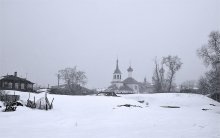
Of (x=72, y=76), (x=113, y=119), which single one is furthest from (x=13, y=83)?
(x=113, y=119)

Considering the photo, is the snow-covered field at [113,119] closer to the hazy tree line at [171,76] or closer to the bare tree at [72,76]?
the hazy tree line at [171,76]

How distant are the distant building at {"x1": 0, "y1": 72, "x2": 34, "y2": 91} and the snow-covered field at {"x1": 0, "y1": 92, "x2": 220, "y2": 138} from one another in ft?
98.9

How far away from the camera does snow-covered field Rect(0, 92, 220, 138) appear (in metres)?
14.4

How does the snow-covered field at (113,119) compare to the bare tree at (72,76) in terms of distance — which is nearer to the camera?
the snow-covered field at (113,119)

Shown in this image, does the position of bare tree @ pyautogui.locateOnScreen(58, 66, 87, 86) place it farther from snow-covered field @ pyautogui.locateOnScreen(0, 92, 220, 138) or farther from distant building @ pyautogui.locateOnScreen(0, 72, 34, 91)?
snow-covered field @ pyautogui.locateOnScreen(0, 92, 220, 138)

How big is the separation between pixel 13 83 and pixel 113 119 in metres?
54.1

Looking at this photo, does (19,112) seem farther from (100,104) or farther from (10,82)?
(10,82)

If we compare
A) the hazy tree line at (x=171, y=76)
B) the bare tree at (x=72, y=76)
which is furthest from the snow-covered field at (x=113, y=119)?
the bare tree at (x=72, y=76)

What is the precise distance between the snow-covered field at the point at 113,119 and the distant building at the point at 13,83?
30.1 meters

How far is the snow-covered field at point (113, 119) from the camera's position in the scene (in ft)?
47.3

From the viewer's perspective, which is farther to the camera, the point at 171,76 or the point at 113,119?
the point at 171,76

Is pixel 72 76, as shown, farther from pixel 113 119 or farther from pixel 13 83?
pixel 113 119

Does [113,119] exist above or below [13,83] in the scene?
below

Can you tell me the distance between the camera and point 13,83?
230 ft
